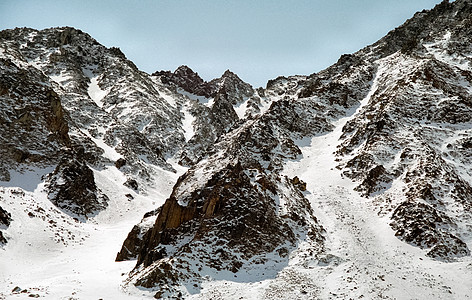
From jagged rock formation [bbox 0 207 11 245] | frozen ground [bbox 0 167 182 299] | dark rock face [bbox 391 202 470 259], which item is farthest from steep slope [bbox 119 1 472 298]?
jagged rock formation [bbox 0 207 11 245]

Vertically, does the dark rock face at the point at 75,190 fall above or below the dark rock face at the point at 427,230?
above

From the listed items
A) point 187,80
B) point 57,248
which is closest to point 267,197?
point 57,248

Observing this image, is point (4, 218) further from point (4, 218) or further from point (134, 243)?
point (134, 243)

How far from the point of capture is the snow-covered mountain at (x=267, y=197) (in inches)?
838

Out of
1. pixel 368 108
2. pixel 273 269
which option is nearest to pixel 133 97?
pixel 368 108

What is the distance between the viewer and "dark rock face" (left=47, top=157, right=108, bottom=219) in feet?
137

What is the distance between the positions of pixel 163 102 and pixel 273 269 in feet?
309

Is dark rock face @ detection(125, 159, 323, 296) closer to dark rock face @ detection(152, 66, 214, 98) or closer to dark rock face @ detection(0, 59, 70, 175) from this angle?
dark rock face @ detection(0, 59, 70, 175)

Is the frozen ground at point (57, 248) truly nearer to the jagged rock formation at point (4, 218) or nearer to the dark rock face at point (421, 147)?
the jagged rock formation at point (4, 218)

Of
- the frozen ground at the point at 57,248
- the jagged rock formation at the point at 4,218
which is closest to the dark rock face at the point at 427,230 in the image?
the frozen ground at the point at 57,248

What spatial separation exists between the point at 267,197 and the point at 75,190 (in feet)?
95.5

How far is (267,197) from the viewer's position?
2852 centimetres

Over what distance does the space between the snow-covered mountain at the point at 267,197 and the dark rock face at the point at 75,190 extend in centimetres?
19

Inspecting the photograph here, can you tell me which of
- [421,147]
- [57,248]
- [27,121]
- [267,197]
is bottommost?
[267,197]
